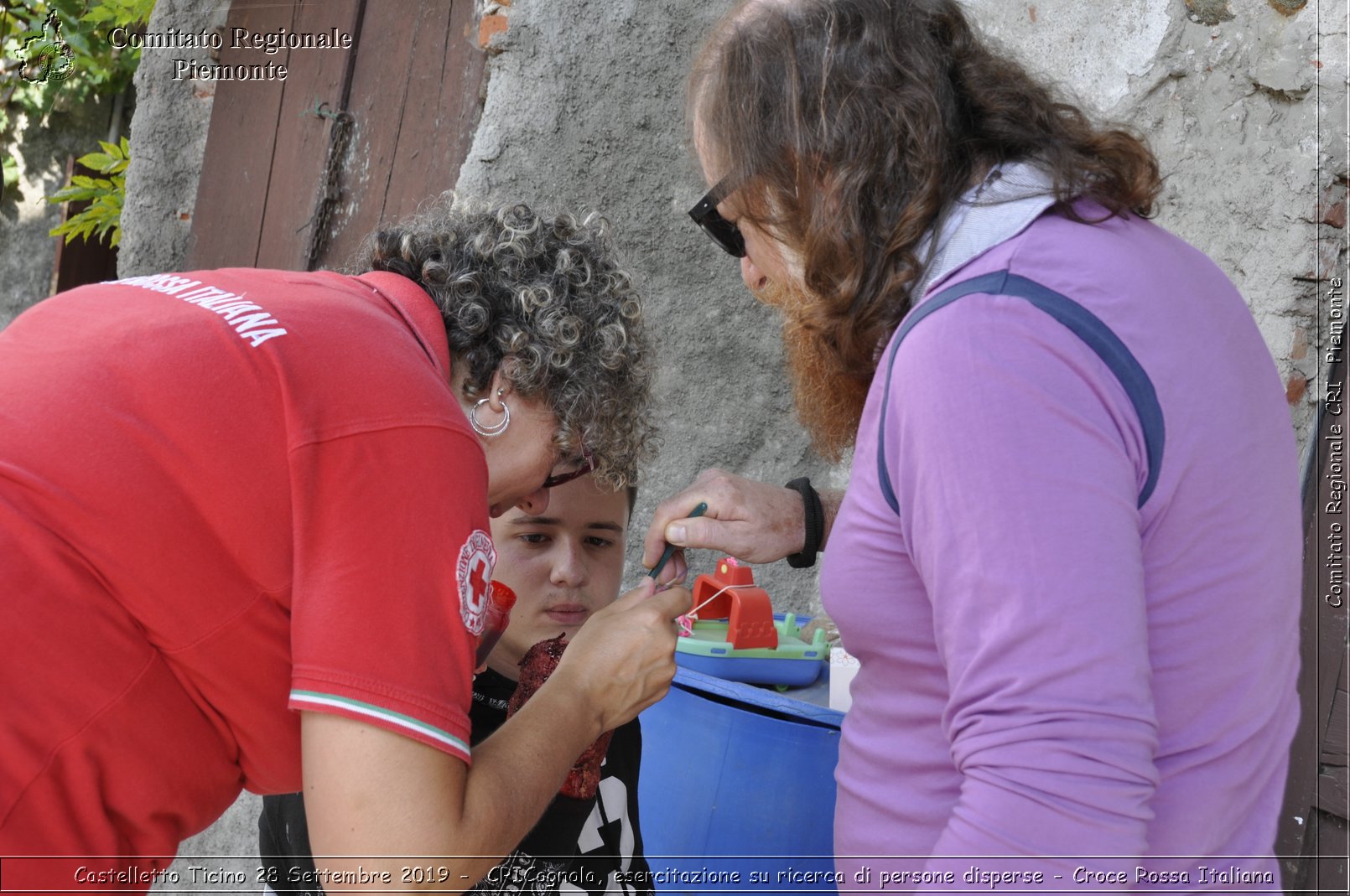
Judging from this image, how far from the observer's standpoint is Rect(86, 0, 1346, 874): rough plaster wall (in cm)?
205

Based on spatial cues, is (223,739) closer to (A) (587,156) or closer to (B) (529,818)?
(B) (529,818)

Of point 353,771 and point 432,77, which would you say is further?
point 432,77

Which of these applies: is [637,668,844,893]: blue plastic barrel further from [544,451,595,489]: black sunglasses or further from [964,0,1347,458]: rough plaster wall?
[964,0,1347,458]: rough plaster wall

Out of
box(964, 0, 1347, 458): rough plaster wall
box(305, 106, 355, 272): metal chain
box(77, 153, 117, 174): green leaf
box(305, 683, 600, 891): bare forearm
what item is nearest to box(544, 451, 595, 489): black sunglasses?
box(305, 683, 600, 891): bare forearm

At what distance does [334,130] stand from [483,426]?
223 centimetres

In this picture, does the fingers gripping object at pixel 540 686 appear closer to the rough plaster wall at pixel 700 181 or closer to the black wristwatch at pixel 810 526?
the black wristwatch at pixel 810 526

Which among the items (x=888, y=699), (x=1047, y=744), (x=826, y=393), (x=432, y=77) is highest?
(x=432, y=77)

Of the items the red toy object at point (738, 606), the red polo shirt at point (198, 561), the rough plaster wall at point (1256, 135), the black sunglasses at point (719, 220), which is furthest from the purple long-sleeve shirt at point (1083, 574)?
the rough plaster wall at point (1256, 135)

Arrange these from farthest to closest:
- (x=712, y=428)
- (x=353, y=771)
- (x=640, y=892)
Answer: (x=712, y=428)
(x=640, y=892)
(x=353, y=771)

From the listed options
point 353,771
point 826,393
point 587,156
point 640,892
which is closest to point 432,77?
point 587,156

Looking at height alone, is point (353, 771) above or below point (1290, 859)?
above

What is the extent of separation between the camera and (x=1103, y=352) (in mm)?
928

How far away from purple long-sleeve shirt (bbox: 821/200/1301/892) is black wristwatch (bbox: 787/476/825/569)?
1.93 ft

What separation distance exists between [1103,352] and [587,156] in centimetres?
201
